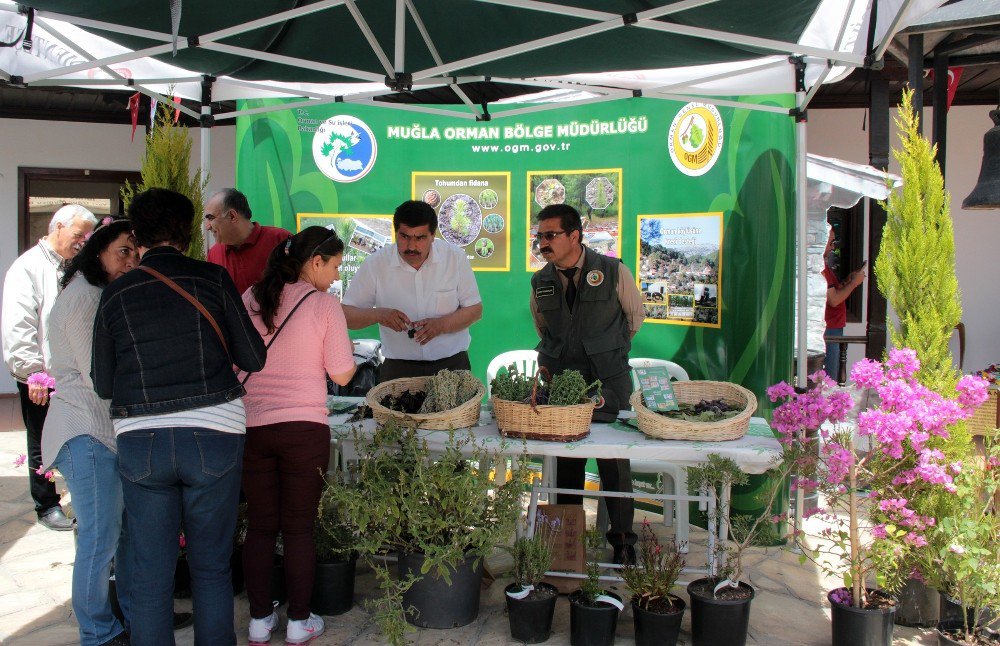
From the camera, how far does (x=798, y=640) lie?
11.8ft

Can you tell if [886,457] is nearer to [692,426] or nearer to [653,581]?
[692,426]

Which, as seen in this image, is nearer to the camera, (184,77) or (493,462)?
(493,462)

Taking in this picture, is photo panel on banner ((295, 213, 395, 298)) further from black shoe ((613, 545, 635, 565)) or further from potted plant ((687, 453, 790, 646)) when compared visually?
potted plant ((687, 453, 790, 646))

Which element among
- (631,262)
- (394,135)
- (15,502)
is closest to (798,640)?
(631,262)

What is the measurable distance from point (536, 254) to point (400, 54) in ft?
7.94

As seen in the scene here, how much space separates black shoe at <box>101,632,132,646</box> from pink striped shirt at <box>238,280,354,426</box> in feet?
3.16

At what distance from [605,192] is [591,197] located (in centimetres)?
10

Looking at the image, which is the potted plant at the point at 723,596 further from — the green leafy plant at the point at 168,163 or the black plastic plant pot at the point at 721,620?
the green leafy plant at the point at 168,163

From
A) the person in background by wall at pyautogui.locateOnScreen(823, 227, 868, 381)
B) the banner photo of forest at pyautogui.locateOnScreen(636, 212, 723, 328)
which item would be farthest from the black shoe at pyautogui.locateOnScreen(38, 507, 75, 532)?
the person in background by wall at pyautogui.locateOnScreen(823, 227, 868, 381)

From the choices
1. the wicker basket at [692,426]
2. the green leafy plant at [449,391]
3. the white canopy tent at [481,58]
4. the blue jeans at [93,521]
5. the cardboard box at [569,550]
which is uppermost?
the white canopy tent at [481,58]

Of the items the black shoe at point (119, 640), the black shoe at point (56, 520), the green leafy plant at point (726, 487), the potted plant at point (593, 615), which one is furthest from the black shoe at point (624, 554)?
the black shoe at point (56, 520)

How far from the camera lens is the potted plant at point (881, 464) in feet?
10.8

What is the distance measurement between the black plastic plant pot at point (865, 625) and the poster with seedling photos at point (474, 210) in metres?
3.31

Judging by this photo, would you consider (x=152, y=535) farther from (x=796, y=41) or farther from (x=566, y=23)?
(x=796, y=41)
